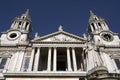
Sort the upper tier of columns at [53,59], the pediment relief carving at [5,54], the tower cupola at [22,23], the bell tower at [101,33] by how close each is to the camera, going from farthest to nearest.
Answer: the tower cupola at [22,23] < the bell tower at [101,33] < the pediment relief carving at [5,54] < the upper tier of columns at [53,59]

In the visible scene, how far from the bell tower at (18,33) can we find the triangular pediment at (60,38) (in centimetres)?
318

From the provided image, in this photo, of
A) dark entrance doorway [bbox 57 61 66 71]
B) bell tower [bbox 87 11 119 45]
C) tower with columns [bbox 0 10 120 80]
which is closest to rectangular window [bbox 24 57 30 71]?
tower with columns [bbox 0 10 120 80]

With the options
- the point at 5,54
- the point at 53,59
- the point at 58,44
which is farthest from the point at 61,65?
the point at 5,54

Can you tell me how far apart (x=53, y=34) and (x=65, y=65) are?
597 cm

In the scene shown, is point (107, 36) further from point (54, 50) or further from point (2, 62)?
point (2, 62)

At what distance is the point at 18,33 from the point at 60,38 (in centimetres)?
795

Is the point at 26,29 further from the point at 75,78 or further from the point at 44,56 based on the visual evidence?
the point at 75,78

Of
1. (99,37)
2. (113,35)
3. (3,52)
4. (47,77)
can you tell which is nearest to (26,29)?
(3,52)

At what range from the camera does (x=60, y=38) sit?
3200cm

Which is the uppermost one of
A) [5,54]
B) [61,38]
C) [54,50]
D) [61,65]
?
[61,38]

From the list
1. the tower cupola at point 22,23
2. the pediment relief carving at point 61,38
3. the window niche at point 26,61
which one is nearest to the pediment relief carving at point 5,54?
the window niche at point 26,61

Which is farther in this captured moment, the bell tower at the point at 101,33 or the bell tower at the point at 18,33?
the bell tower at the point at 101,33

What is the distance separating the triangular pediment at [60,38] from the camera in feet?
103

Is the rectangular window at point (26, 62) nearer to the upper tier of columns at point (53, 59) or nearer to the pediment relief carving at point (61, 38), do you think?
the upper tier of columns at point (53, 59)
